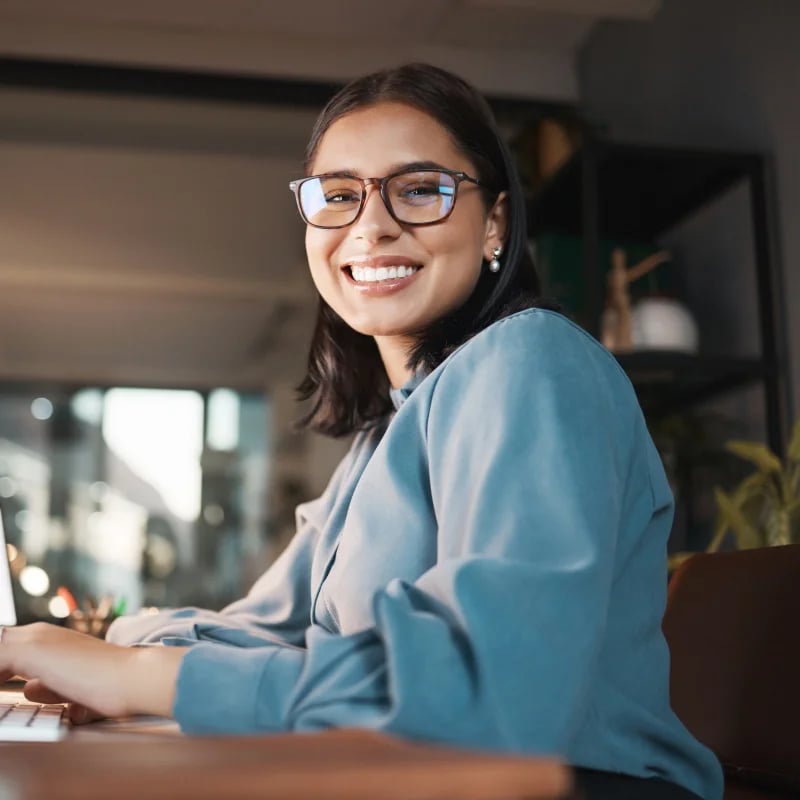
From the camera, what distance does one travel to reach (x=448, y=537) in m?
0.81

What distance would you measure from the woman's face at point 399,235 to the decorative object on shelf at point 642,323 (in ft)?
5.10

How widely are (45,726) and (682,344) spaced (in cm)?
219

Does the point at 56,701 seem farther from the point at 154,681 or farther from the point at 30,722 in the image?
the point at 154,681

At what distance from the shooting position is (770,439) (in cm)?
263

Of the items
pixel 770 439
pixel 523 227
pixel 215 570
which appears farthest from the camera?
pixel 215 570

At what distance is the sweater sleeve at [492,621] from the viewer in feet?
2.14

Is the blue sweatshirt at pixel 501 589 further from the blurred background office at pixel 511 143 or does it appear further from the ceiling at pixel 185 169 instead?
the ceiling at pixel 185 169

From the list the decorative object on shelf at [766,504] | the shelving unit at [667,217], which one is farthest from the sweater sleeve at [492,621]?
the shelving unit at [667,217]

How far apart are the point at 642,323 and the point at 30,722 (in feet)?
7.18

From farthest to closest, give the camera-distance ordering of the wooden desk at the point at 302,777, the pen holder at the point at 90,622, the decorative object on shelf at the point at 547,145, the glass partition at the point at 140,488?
the glass partition at the point at 140,488 < the decorative object on shelf at the point at 547,145 < the pen holder at the point at 90,622 < the wooden desk at the point at 302,777

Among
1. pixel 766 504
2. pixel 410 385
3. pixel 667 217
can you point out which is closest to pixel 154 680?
pixel 410 385

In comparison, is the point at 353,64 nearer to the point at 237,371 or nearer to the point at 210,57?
the point at 210,57

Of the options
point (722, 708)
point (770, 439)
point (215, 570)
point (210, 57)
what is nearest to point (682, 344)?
point (770, 439)

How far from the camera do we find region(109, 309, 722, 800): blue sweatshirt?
0.66 m
